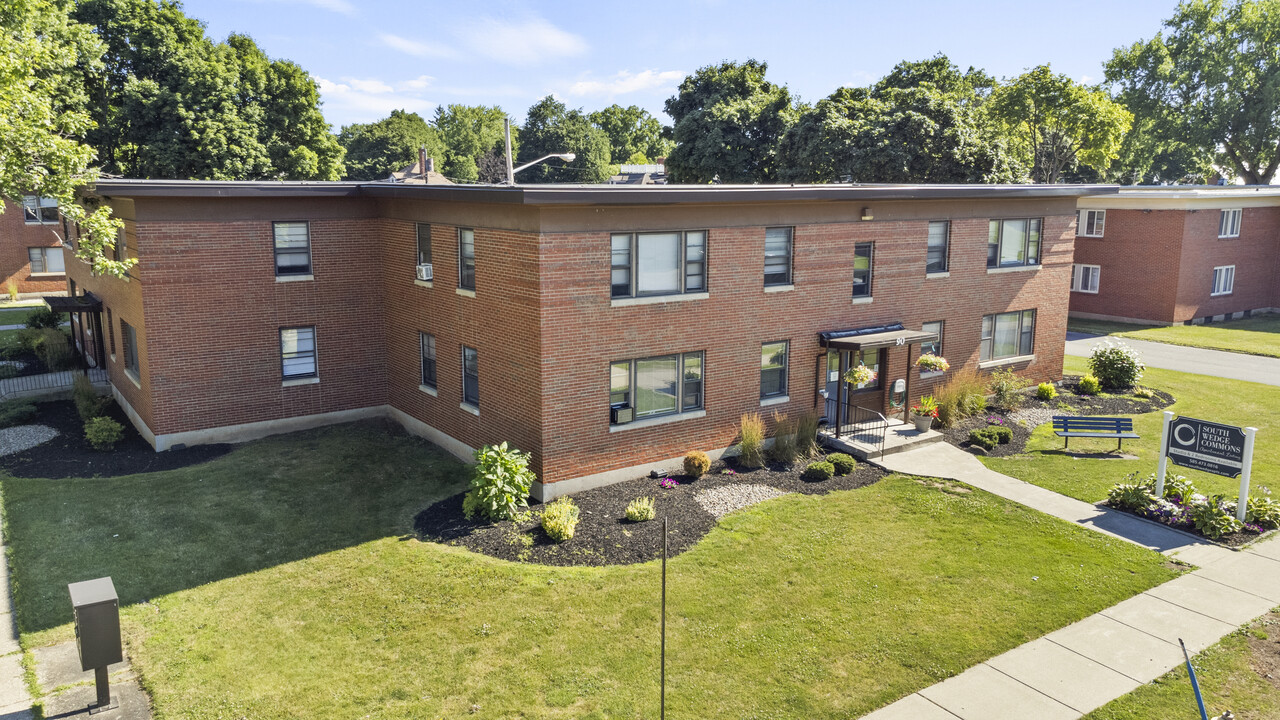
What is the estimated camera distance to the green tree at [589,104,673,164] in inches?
6107

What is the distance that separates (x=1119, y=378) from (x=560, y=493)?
20.3 metres

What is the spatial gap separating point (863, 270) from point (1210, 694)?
13.0 metres

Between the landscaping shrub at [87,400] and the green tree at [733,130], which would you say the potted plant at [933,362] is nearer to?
the landscaping shrub at [87,400]

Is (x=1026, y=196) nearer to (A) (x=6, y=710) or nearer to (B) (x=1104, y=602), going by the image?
(B) (x=1104, y=602)

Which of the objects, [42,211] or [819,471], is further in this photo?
[42,211]

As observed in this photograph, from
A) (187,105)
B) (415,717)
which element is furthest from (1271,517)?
(187,105)

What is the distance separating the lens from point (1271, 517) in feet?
55.0

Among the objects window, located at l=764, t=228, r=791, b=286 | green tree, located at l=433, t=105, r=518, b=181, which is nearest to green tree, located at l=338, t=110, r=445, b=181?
green tree, located at l=433, t=105, r=518, b=181

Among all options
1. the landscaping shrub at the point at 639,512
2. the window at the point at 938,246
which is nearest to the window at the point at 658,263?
the landscaping shrub at the point at 639,512

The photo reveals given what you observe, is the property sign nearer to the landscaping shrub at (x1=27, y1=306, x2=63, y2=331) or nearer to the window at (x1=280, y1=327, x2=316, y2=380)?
the window at (x1=280, y1=327, x2=316, y2=380)

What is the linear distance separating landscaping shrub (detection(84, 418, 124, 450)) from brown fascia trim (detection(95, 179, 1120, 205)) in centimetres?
627

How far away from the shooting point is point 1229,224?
42.9m

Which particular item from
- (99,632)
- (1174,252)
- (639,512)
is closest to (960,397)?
(639,512)

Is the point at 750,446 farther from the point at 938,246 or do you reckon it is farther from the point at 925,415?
the point at 938,246
